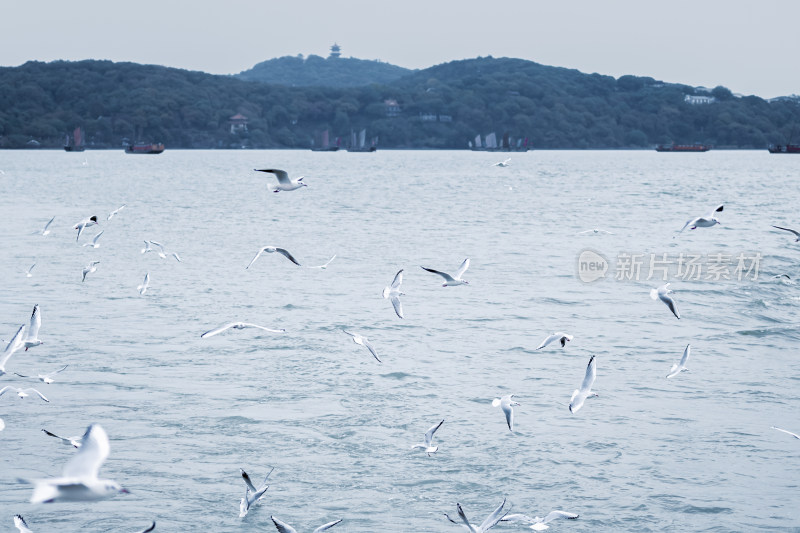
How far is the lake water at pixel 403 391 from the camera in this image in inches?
396

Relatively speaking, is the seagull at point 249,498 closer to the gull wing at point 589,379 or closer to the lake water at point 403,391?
the lake water at point 403,391

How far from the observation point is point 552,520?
952 cm

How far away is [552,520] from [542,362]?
6730 millimetres

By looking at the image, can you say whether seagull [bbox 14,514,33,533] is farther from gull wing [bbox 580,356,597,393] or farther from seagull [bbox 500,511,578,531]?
gull wing [bbox 580,356,597,393]

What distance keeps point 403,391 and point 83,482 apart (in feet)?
27.2

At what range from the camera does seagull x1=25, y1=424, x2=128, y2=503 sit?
19.6ft

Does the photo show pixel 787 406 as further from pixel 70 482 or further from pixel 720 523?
pixel 70 482

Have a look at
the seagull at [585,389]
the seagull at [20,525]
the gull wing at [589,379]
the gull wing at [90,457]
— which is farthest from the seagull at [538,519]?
the seagull at [20,525]

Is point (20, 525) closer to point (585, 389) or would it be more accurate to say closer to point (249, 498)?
point (249, 498)

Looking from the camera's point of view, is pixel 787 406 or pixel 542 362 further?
pixel 542 362

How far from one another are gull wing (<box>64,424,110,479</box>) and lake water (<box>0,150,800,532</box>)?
10.0ft

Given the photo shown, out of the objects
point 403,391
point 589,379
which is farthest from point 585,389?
point 403,391

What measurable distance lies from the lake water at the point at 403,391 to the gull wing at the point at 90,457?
3063 mm

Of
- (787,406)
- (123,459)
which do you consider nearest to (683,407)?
(787,406)
